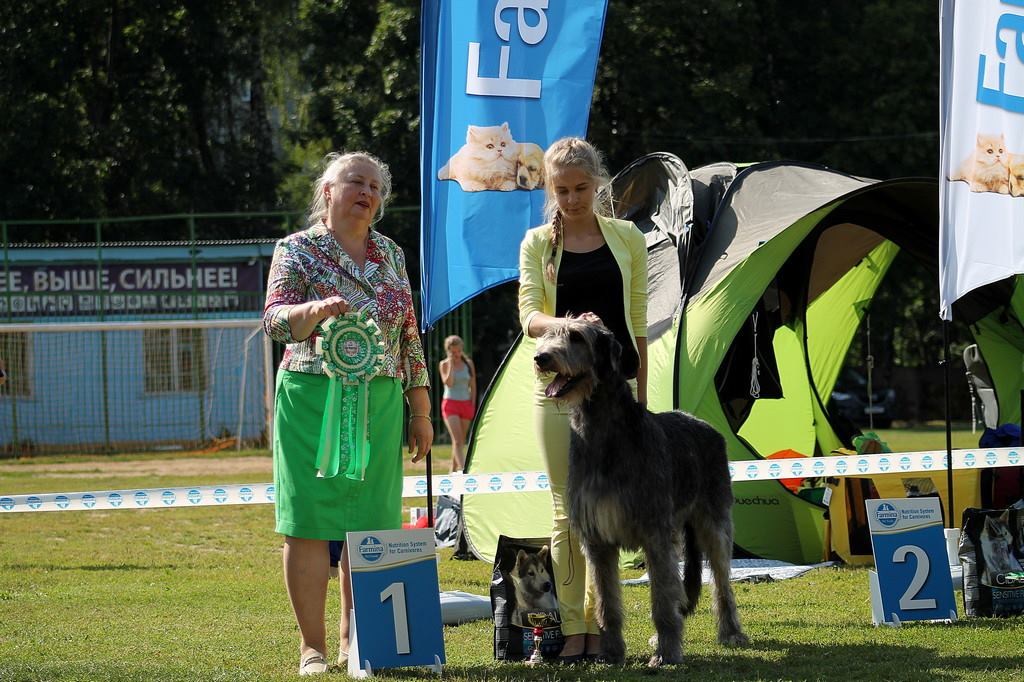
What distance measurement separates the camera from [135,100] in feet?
85.1

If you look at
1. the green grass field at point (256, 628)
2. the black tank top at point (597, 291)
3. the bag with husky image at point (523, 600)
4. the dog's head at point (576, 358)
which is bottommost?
the green grass field at point (256, 628)

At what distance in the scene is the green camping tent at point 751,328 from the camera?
752cm

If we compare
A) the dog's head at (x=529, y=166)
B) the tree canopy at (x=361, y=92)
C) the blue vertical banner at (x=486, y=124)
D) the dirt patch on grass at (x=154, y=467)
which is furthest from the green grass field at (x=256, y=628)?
the tree canopy at (x=361, y=92)

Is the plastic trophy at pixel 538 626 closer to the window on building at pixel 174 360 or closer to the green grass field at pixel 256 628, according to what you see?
the green grass field at pixel 256 628

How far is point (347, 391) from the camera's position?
172 inches

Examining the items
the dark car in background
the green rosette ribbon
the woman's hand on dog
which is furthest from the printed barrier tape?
the dark car in background

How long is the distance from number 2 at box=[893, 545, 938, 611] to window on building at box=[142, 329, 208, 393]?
16118 millimetres

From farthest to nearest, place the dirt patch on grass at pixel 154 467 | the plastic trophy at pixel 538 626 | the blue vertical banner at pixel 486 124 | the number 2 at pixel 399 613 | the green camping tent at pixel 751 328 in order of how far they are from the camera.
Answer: the dirt patch on grass at pixel 154 467
the green camping tent at pixel 751 328
the blue vertical banner at pixel 486 124
the plastic trophy at pixel 538 626
the number 2 at pixel 399 613

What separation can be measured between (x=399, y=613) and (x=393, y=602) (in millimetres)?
49

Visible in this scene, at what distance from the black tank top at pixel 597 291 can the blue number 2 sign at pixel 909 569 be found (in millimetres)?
1620

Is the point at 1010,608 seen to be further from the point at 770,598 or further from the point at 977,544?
the point at 770,598

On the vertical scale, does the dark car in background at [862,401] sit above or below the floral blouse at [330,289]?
below

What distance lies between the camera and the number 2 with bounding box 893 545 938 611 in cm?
546

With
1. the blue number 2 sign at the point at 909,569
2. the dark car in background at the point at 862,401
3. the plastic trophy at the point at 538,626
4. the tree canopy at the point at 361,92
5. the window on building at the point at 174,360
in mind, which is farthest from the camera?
the dark car in background at the point at 862,401
